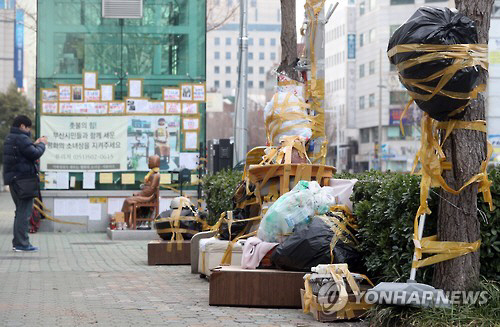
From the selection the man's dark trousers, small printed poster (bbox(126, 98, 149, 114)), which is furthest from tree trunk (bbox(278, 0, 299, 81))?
small printed poster (bbox(126, 98, 149, 114))

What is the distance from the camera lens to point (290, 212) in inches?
364

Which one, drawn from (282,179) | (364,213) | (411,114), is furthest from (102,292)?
(411,114)

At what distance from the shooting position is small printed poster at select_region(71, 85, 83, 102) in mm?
21484

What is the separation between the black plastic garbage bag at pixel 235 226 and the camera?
36.0ft

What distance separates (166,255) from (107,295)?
3729 millimetres

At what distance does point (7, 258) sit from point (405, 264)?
8.17 metres

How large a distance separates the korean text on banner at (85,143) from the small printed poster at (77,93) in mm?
391

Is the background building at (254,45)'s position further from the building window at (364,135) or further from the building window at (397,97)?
the building window at (397,97)

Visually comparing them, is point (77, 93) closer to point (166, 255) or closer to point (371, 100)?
Result: point (166, 255)

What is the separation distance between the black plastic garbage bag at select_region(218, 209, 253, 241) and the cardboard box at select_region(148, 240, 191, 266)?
2.55 meters

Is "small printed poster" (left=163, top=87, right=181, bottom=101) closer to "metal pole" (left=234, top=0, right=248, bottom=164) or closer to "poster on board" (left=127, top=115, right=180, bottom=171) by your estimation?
"poster on board" (left=127, top=115, right=180, bottom=171)

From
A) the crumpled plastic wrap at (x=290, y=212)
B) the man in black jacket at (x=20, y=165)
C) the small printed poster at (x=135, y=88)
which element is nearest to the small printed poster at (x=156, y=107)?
the small printed poster at (x=135, y=88)

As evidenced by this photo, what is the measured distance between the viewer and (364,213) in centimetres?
888

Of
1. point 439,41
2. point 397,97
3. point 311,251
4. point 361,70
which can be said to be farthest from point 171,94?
point 361,70
